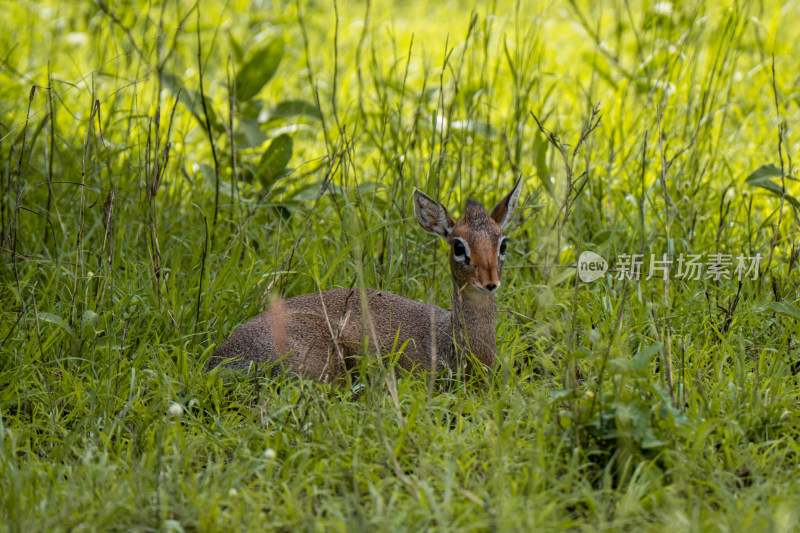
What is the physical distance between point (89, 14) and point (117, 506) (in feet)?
19.0

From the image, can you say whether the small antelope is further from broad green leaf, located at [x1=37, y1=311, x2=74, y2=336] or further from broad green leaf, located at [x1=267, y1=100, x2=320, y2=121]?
broad green leaf, located at [x1=267, y1=100, x2=320, y2=121]

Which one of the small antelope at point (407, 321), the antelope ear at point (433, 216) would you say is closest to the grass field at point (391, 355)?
the small antelope at point (407, 321)

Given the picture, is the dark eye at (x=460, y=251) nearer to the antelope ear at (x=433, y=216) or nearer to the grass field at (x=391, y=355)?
the antelope ear at (x=433, y=216)

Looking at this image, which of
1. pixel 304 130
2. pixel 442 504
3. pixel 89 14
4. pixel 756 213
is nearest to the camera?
pixel 442 504

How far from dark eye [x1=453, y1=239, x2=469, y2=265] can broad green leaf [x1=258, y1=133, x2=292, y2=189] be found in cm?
137

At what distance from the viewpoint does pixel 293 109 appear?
193 inches

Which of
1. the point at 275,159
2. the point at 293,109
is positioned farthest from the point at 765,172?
the point at 293,109

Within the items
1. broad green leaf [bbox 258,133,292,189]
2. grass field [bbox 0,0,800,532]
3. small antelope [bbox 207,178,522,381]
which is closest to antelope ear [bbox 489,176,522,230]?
small antelope [bbox 207,178,522,381]

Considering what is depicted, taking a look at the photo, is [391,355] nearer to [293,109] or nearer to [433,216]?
[433,216]

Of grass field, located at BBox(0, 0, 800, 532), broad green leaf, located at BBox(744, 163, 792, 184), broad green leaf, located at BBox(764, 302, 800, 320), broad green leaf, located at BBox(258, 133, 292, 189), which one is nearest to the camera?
grass field, located at BBox(0, 0, 800, 532)

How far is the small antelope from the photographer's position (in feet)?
11.3

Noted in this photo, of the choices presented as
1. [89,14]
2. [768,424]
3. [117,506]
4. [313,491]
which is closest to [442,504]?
[313,491]

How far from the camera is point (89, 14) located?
7.17 m

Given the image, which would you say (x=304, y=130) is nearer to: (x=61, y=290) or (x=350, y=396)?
(x=61, y=290)
